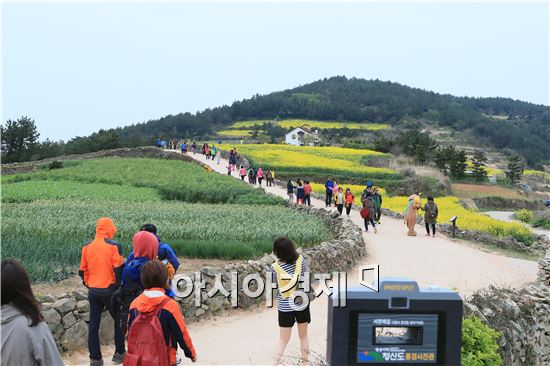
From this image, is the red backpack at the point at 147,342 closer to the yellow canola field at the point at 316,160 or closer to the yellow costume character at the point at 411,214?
the yellow costume character at the point at 411,214

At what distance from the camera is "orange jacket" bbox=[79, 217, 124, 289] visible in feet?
22.2

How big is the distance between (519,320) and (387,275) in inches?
186

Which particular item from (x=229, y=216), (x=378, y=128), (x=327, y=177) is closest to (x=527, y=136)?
(x=378, y=128)

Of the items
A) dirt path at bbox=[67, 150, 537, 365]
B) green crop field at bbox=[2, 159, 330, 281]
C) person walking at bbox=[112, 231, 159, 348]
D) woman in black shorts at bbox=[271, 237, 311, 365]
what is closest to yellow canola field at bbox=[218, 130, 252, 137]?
green crop field at bbox=[2, 159, 330, 281]

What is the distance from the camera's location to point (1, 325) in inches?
151

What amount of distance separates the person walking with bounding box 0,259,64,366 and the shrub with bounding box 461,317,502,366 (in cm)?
421

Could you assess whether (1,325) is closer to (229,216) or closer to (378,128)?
(229,216)

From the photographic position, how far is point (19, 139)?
62.5 m

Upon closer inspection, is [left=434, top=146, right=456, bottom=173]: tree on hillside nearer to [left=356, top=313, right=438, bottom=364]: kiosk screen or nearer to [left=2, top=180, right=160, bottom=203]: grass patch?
[left=2, top=180, right=160, bottom=203]: grass patch

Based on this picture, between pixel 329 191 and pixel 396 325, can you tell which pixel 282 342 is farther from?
pixel 329 191

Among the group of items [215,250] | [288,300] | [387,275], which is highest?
[288,300]

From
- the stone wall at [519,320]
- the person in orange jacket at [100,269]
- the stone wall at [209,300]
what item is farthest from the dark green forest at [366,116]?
the person in orange jacket at [100,269]

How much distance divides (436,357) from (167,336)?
2.22 metres

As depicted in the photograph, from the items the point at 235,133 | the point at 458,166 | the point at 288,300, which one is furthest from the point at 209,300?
the point at 235,133
